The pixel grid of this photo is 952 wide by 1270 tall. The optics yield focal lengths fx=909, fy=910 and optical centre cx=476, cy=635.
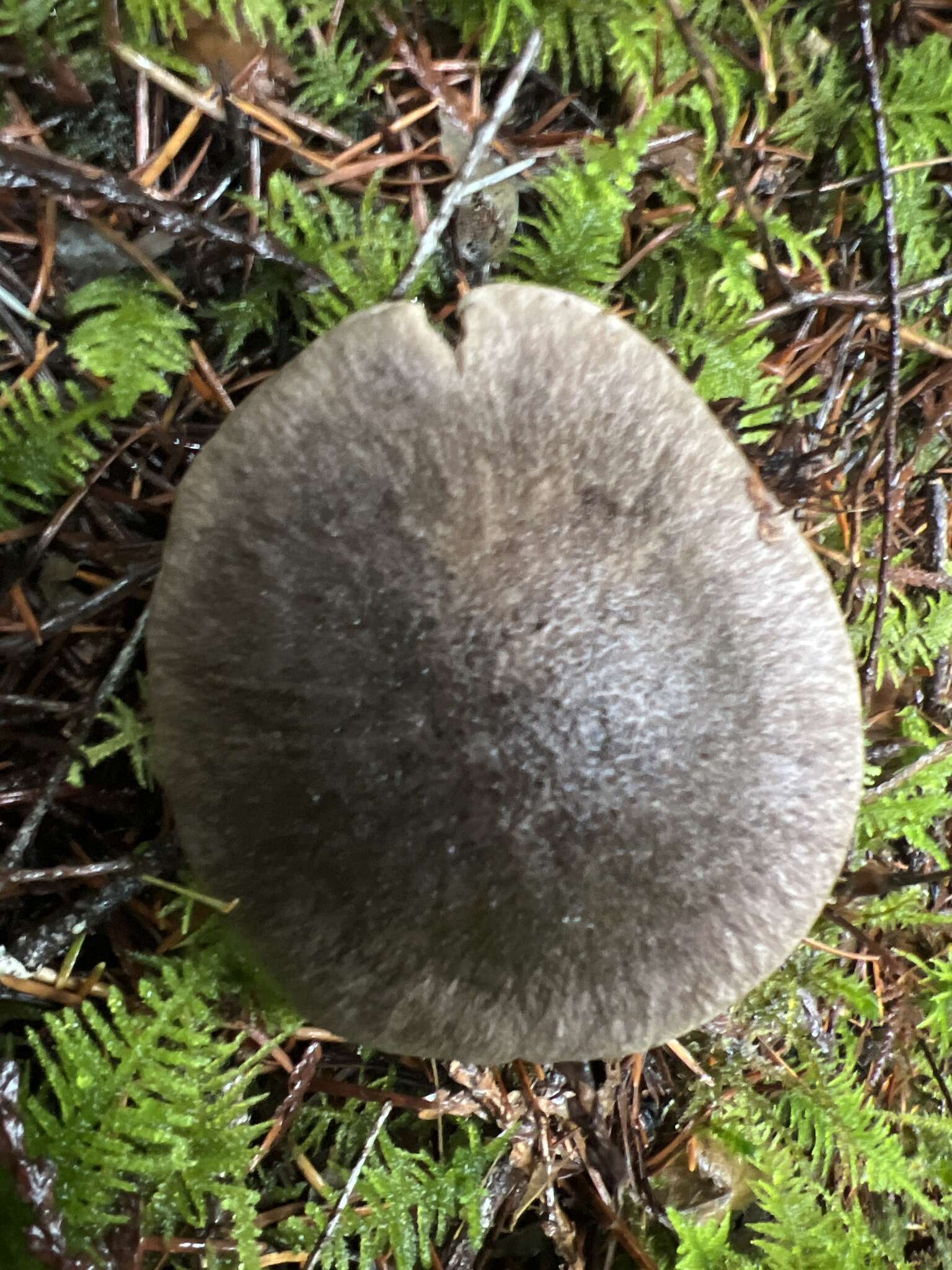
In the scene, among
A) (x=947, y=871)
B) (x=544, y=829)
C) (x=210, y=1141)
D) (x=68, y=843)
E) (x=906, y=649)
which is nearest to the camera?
(x=544, y=829)

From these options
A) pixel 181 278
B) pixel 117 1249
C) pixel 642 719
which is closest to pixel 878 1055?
pixel 642 719

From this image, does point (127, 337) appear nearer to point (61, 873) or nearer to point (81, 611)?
point (81, 611)

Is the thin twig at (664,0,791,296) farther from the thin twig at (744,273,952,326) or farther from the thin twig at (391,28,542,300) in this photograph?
the thin twig at (391,28,542,300)

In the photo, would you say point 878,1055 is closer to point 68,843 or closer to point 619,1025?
point 619,1025

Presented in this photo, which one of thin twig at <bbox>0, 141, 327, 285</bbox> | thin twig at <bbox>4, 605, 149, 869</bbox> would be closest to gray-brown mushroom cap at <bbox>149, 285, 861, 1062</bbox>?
thin twig at <bbox>4, 605, 149, 869</bbox>

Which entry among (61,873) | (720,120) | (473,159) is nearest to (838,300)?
(720,120)

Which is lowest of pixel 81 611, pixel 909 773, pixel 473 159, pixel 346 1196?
pixel 909 773
